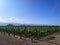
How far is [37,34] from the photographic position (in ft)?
98.2

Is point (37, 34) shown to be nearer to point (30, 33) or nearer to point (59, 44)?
point (30, 33)

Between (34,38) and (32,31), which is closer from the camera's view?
(34,38)

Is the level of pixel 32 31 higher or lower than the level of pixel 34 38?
higher

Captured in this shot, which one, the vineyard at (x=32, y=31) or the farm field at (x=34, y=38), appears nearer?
the farm field at (x=34, y=38)

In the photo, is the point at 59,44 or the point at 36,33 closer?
the point at 59,44

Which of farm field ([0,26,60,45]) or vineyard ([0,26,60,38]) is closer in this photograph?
farm field ([0,26,60,45])

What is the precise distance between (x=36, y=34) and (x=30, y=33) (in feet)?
6.70

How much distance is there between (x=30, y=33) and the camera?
104ft

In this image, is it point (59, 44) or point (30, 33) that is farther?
point (30, 33)

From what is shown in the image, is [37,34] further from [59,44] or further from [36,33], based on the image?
[59,44]

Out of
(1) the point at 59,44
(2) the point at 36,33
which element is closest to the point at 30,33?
(2) the point at 36,33

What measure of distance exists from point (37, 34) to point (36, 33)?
660 millimetres

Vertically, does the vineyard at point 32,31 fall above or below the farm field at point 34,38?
above

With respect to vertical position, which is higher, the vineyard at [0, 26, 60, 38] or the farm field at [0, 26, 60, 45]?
the vineyard at [0, 26, 60, 38]
